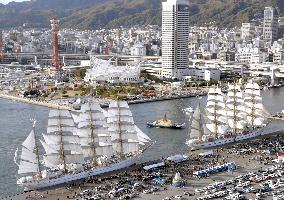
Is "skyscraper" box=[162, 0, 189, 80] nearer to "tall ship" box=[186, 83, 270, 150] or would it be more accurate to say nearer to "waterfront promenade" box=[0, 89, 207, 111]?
"waterfront promenade" box=[0, 89, 207, 111]

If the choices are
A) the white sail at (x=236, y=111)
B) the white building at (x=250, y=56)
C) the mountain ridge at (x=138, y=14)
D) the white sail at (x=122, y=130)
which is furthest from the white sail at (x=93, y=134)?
the mountain ridge at (x=138, y=14)

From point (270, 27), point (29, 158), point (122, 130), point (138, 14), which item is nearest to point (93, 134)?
point (122, 130)

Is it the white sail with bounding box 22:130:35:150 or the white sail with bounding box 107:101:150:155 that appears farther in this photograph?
the white sail with bounding box 107:101:150:155

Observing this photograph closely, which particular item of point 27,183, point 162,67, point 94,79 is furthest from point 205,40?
point 27,183

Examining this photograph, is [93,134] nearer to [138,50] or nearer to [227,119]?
[227,119]

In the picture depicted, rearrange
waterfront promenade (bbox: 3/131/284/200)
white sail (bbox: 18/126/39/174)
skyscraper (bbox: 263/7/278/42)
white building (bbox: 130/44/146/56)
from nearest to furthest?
waterfront promenade (bbox: 3/131/284/200)
white sail (bbox: 18/126/39/174)
white building (bbox: 130/44/146/56)
skyscraper (bbox: 263/7/278/42)

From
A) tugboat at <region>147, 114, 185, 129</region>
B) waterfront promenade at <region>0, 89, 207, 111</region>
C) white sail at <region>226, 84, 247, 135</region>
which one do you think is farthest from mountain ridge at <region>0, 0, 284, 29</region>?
white sail at <region>226, 84, 247, 135</region>

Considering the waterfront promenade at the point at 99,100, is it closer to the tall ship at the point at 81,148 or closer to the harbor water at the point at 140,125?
the harbor water at the point at 140,125
